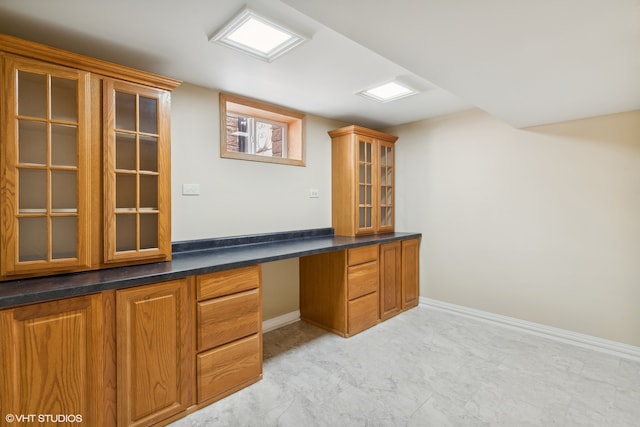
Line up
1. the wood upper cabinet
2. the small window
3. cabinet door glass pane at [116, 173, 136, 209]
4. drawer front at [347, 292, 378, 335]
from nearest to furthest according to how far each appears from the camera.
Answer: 1. cabinet door glass pane at [116, 173, 136, 209]
2. the small window
3. drawer front at [347, 292, 378, 335]
4. the wood upper cabinet

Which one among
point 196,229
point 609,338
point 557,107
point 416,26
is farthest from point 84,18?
point 609,338

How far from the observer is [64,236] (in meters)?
1.67

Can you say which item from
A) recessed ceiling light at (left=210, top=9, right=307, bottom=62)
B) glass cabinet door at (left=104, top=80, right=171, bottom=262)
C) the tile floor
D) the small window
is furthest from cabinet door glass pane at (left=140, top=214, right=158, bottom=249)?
recessed ceiling light at (left=210, top=9, right=307, bottom=62)

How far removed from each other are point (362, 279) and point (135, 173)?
2.15 metres

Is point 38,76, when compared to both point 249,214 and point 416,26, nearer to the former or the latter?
point 249,214

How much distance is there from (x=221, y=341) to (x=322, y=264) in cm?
134

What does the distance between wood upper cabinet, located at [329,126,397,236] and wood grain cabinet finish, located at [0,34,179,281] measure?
1998 mm

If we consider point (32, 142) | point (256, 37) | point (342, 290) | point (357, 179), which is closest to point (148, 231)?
point (32, 142)

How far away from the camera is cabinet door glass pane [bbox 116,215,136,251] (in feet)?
6.05

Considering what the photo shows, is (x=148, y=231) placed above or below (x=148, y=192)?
below

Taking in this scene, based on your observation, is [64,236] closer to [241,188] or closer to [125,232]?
[125,232]

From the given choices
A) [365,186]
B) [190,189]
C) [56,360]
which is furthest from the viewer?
[365,186]

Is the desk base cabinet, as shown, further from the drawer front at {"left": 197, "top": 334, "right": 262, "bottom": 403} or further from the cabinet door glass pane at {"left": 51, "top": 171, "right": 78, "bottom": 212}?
the cabinet door glass pane at {"left": 51, "top": 171, "right": 78, "bottom": 212}

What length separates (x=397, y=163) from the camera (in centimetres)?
396
